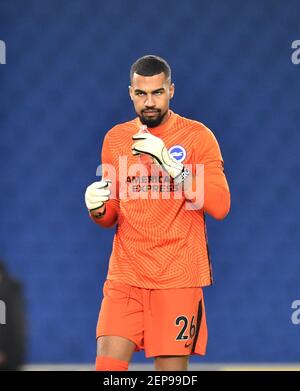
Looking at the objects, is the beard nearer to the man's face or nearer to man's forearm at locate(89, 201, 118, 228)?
the man's face

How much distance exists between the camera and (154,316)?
238cm

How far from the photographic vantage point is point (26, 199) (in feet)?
11.5

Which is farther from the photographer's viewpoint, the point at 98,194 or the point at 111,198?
the point at 111,198

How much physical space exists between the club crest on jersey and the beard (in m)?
0.08

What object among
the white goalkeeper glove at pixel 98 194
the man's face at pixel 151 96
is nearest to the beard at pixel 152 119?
the man's face at pixel 151 96

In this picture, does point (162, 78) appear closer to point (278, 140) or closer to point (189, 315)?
point (189, 315)

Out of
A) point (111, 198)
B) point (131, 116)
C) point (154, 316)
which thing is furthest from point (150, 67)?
point (131, 116)

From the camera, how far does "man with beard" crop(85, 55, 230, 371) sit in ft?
7.76

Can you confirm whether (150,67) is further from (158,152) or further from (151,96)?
(158,152)

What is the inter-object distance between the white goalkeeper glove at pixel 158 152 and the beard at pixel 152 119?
0.11 meters

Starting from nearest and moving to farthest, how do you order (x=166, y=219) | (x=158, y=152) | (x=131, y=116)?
1. (x=158, y=152)
2. (x=166, y=219)
3. (x=131, y=116)

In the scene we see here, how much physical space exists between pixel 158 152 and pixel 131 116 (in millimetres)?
1200

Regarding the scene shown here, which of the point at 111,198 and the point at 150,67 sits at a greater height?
the point at 150,67

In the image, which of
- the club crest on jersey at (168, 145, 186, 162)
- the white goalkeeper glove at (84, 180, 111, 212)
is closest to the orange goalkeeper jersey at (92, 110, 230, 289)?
the club crest on jersey at (168, 145, 186, 162)
